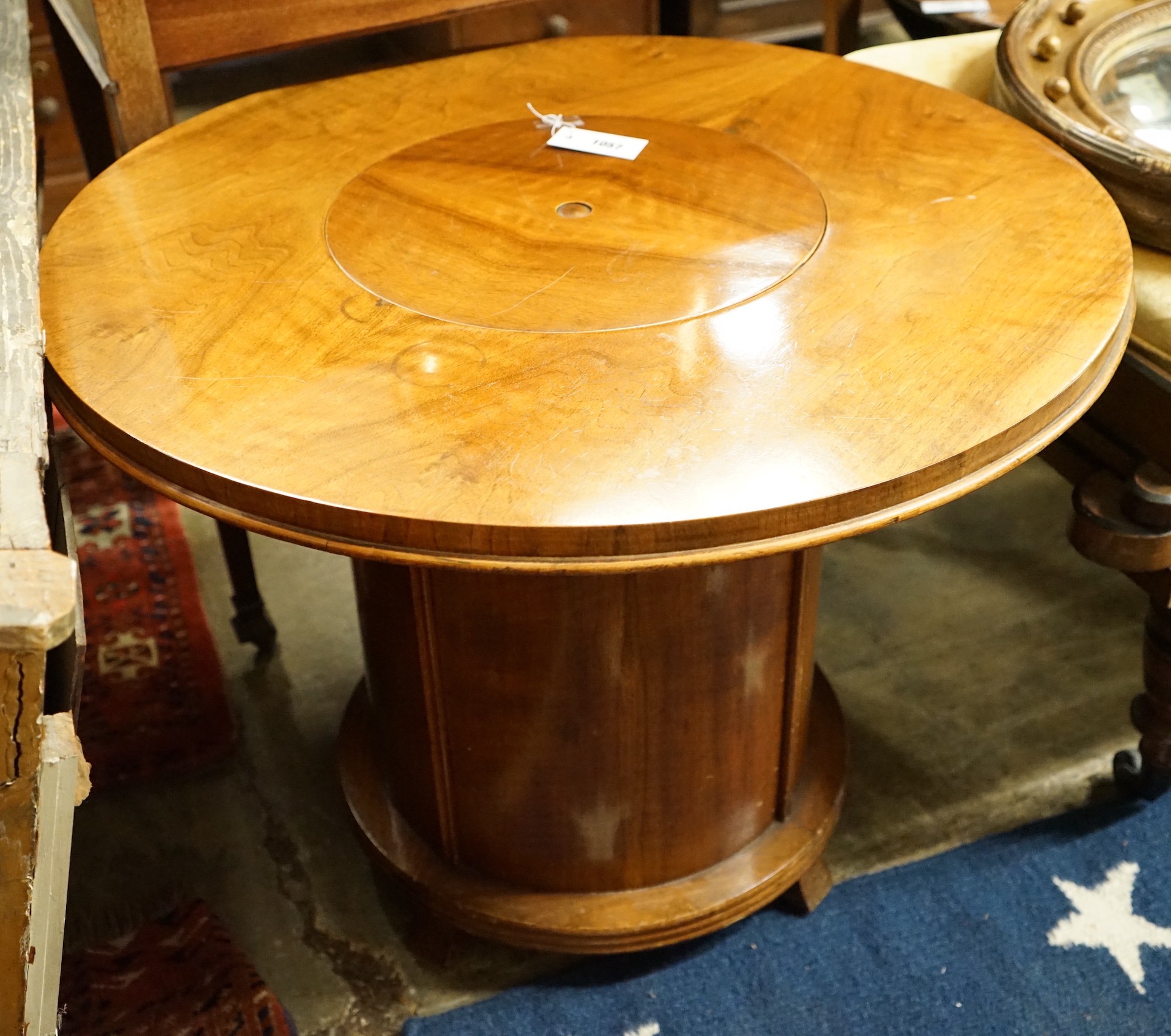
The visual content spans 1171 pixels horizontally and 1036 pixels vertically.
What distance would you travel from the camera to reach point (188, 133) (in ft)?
4.59

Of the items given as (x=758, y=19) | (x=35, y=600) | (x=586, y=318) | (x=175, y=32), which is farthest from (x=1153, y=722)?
(x=758, y=19)

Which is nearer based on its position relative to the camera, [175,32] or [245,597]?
[175,32]

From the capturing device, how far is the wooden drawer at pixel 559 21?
247 centimetres

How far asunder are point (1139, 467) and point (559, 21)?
5.42 ft

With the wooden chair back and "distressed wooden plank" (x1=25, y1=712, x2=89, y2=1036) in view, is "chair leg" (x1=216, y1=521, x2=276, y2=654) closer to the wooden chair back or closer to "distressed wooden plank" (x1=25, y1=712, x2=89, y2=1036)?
the wooden chair back

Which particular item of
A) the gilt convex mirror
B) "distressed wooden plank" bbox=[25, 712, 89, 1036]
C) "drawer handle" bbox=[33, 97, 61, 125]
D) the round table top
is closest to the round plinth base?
"distressed wooden plank" bbox=[25, 712, 89, 1036]

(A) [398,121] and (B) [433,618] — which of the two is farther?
(A) [398,121]

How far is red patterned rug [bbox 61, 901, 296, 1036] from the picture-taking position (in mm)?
1354

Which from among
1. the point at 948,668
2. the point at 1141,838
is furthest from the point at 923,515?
the point at 1141,838

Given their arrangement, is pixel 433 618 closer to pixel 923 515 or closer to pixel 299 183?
pixel 299 183

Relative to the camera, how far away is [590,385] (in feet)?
3.06

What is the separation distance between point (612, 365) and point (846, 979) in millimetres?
853

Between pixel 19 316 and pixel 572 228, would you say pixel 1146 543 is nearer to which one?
pixel 572 228

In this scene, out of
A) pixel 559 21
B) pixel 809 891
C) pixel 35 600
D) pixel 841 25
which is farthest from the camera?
pixel 559 21
